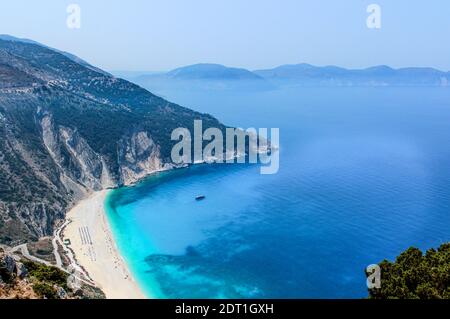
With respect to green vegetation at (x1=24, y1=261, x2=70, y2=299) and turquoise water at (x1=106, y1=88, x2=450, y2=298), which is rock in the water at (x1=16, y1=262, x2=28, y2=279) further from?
turquoise water at (x1=106, y1=88, x2=450, y2=298)

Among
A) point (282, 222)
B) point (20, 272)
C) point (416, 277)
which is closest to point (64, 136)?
point (282, 222)

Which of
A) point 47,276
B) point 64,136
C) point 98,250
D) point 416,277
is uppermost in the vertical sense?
point 64,136

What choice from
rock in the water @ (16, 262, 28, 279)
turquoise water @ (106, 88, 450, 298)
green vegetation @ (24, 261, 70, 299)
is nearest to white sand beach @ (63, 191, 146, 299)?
turquoise water @ (106, 88, 450, 298)

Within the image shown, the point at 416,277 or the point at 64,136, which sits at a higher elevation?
the point at 64,136

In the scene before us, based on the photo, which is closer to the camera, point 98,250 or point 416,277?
point 416,277

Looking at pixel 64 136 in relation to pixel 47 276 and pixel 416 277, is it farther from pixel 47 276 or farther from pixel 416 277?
pixel 416 277

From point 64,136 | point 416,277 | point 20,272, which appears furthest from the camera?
point 64,136

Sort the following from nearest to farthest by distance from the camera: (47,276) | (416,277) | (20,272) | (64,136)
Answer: (20,272) → (416,277) → (47,276) → (64,136)
